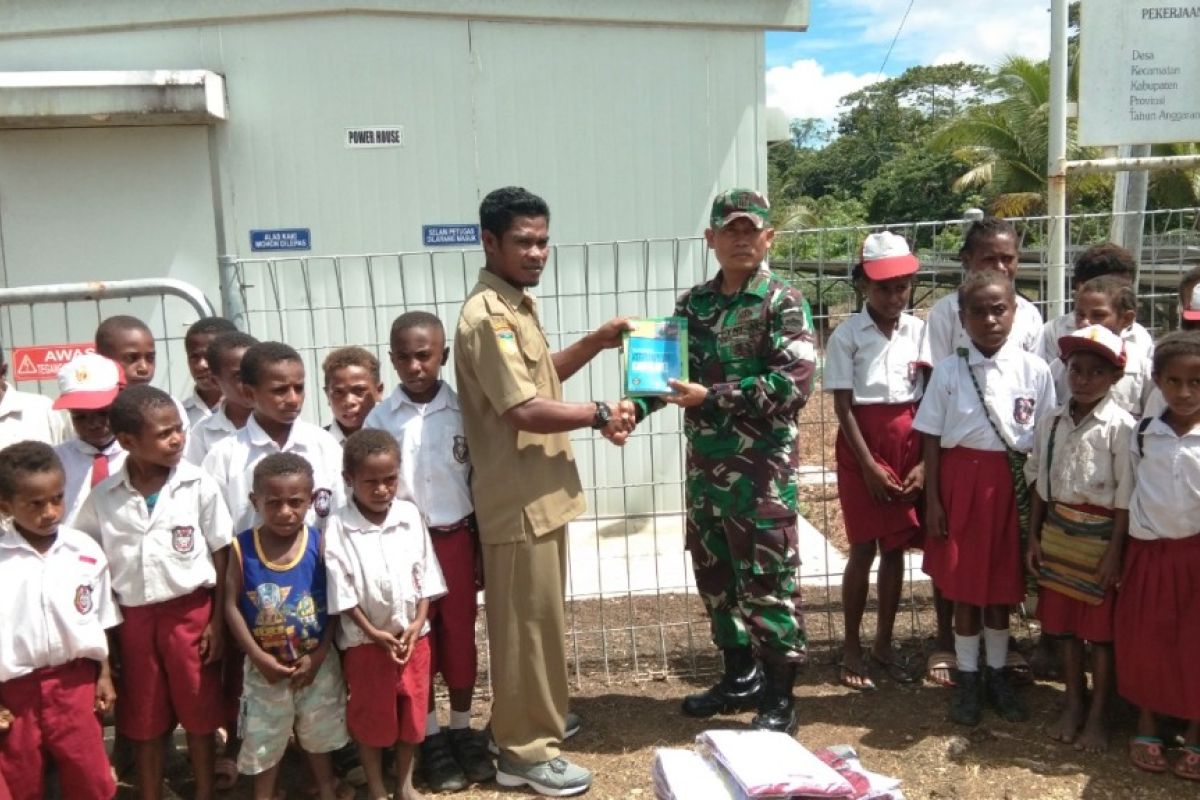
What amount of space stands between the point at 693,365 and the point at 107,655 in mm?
2237

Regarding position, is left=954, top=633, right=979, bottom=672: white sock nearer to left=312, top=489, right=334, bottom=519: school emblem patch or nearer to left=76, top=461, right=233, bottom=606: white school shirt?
left=312, top=489, right=334, bottom=519: school emblem patch

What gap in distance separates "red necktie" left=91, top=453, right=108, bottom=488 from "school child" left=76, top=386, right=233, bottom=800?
0.16m

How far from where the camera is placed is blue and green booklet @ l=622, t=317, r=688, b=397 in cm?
346

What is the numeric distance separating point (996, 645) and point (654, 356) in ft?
6.01

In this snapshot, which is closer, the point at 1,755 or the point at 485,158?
the point at 1,755

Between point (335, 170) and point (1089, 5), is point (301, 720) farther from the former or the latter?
point (1089, 5)

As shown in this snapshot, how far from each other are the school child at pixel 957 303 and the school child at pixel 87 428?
3.20m

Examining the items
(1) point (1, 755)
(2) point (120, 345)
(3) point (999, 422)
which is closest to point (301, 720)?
(1) point (1, 755)

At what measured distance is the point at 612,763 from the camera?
368 cm

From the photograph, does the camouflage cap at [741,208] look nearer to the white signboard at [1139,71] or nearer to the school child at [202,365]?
the school child at [202,365]

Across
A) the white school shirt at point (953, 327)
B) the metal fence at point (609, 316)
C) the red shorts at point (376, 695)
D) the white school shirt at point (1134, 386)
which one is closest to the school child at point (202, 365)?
the red shorts at point (376, 695)

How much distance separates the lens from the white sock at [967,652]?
3.83 m

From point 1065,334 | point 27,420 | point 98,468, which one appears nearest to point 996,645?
point 1065,334

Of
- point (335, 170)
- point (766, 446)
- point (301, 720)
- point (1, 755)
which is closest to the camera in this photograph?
point (1, 755)
